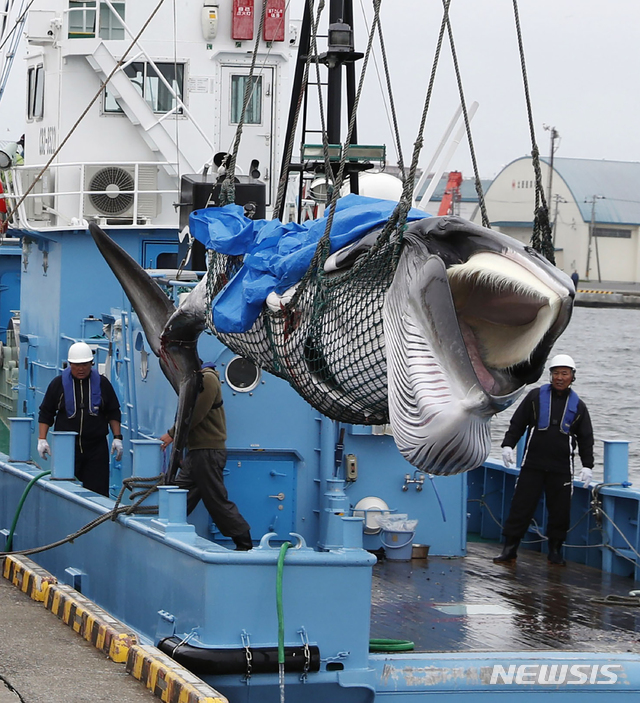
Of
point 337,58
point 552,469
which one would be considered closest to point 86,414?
point 337,58

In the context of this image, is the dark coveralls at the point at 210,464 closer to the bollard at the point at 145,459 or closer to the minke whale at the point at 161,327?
the bollard at the point at 145,459

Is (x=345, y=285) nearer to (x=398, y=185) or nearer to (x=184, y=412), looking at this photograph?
(x=184, y=412)

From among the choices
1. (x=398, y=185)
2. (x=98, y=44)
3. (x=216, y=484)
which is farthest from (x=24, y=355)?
(x=398, y=185)

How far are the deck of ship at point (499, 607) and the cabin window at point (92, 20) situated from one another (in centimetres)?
754

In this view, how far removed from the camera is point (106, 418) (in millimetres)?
10438

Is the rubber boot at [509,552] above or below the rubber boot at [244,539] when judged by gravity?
below

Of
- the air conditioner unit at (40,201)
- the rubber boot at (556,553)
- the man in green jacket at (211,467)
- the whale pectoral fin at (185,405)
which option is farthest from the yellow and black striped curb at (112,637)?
the air conditioner unit at (40,201)

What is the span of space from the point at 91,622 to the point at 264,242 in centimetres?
284

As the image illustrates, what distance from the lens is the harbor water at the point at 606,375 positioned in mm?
27875

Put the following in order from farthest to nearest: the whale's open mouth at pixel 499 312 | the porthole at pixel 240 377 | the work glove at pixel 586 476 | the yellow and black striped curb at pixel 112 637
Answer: the work glove at pixel 586 476 → the porthole at pixel 240 377 → the yellow and black striped curb at pixel 112 637 → the whale's open mouth at pixel 499 312

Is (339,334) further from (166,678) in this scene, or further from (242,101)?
(242,101)

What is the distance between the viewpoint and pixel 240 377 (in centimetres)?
1003

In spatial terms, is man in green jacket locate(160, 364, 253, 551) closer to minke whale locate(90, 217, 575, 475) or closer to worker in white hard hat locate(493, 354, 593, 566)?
worker in white hard hat locate(493, 354, 593, 566)

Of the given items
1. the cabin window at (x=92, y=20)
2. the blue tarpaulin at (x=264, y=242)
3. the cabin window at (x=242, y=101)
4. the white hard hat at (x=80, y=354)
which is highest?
the cabin window at (x=92, y=20)
